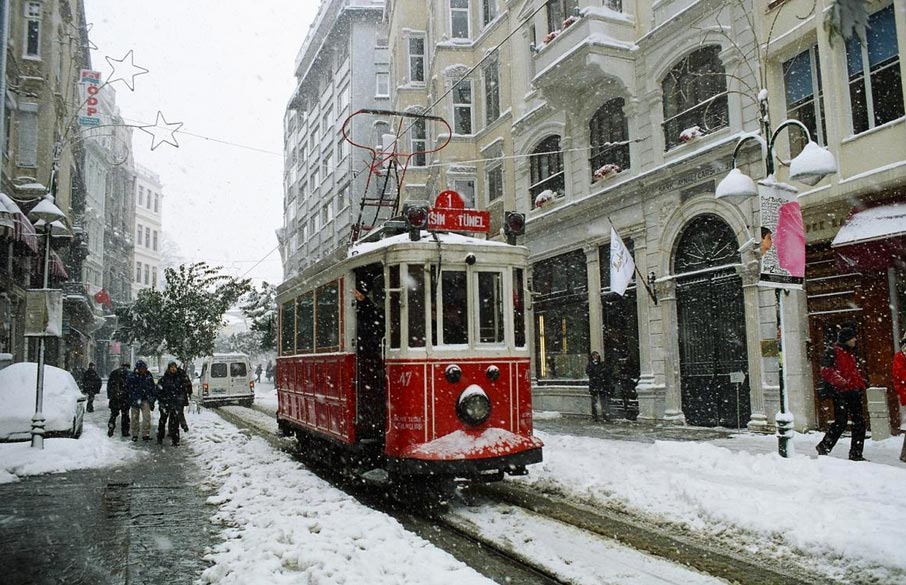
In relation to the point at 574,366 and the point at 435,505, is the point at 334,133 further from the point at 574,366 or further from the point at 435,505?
the point at 435,505

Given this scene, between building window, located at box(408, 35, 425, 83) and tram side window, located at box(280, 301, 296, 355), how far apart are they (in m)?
22.0

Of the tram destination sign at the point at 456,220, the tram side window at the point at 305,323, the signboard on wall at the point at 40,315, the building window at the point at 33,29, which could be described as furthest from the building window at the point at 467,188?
the tram destination sign at the point at 456,220

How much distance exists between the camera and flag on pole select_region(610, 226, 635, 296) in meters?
16.6

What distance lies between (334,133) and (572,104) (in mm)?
28556

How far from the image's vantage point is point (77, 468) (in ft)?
37.1

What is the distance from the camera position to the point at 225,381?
27938 mm

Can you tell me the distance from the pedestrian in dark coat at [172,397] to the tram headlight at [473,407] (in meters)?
8.79

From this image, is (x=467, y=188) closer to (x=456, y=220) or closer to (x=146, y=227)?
(x=456, y=220)

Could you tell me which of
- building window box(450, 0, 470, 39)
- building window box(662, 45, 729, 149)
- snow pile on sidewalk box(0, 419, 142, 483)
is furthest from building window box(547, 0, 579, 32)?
snow pile on sidewalk box(0, 419, 142, 483)

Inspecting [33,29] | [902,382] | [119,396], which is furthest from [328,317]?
[33,29]

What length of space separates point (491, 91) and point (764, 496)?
20826mm

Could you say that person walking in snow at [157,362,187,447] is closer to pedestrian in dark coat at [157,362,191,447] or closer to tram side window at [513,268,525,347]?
pedestrian in dark coat at [157,362,191,447]

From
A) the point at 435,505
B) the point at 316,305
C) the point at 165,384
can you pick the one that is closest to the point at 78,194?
the point at 165,384

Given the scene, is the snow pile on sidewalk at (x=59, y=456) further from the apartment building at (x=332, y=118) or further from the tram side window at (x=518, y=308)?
the apartment building at (x=332, y=118)
